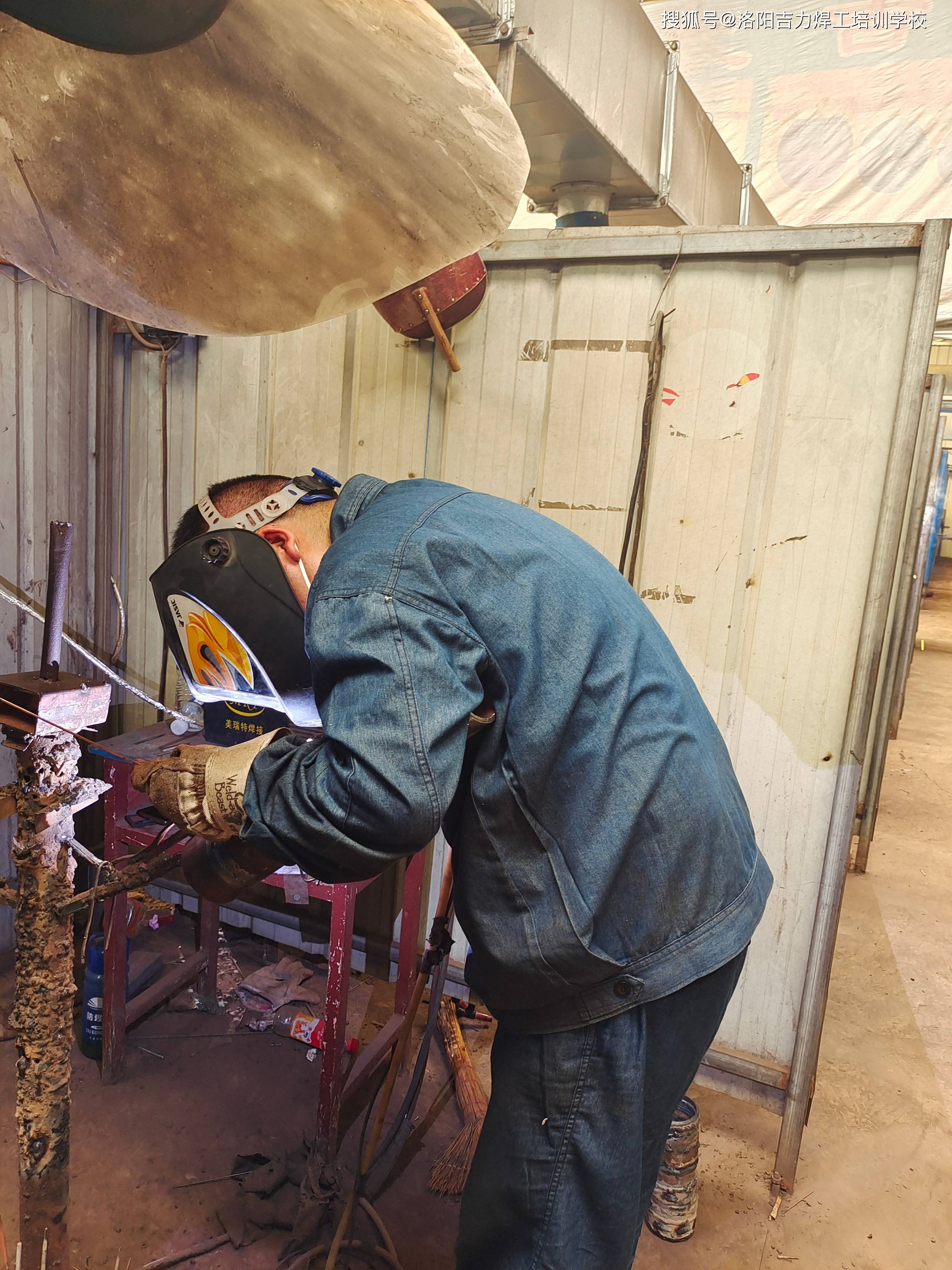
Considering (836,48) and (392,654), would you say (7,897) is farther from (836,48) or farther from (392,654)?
(836,48)

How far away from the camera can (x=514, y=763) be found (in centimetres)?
109

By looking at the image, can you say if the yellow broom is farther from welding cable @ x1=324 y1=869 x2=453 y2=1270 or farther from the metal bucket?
the metal bucket

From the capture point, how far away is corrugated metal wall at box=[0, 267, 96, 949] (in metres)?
2.46

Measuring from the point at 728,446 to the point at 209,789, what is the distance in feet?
5.26

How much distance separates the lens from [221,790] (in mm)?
1147

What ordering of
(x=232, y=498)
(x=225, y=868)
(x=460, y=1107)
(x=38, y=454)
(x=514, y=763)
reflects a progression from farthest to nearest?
(x=38, y=454) < (x=460, y=1107) < (x=232, y=498) < (x=225, y=868) < (x=514, y=763)

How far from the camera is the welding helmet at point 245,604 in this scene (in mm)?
1441

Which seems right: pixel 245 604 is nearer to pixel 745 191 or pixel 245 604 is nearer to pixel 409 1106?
pixel 409 1106

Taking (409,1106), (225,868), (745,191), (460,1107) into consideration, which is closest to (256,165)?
(225,868)

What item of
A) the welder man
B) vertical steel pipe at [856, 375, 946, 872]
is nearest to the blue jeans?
the welder man

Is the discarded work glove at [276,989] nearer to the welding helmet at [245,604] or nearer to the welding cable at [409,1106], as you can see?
the welding cable at [409,1106]

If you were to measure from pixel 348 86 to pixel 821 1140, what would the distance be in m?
2.72

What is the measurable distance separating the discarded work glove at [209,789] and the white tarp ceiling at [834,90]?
4.80 metres

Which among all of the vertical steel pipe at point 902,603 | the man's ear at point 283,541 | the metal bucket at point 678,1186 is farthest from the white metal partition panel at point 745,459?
the man's ear at point 283,541
